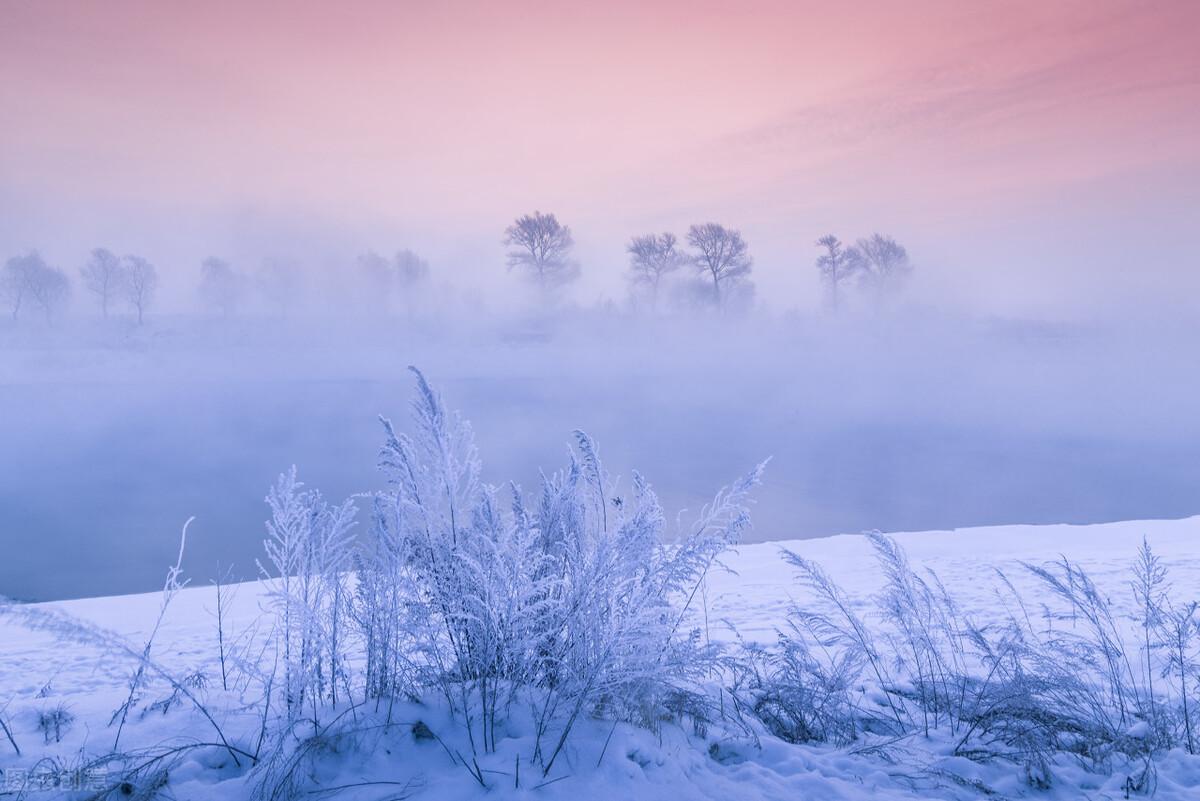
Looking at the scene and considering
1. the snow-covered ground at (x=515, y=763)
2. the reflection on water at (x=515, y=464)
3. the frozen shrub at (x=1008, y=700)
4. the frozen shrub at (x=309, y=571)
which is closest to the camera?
the snow-covered ground at (x=515, y=763)

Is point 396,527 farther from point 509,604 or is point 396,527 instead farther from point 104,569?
point 104,569

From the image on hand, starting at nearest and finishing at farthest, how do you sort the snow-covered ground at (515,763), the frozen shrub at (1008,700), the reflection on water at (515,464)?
the snow-covered ground at (515,763) → the frozen shrub at (1008,700) → the reflection on water at (515,464)

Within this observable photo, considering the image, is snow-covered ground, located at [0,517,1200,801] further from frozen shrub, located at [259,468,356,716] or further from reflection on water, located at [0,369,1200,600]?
reflection on water, located at [0,369,1200,600]

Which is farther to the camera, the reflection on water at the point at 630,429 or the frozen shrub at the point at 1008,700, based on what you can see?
the reflection on water at the point at 630,429

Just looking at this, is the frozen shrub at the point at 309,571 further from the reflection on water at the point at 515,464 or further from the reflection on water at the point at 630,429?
the reflection on water at the point at 515,464

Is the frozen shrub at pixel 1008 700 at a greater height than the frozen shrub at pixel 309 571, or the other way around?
the frozen shrub at pixel 309 571

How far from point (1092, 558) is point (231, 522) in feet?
46.0

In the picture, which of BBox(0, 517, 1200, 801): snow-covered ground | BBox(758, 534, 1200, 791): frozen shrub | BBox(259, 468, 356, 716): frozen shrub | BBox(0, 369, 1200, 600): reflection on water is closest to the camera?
BBox(0, 517, 1200, 801): snow-covered ground

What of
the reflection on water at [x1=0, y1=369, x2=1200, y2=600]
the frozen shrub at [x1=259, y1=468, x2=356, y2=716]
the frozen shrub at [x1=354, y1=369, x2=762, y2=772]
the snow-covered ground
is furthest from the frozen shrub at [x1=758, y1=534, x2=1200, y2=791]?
the reflection on water at [x1=0, y1=369, x2=1200, y2=600]

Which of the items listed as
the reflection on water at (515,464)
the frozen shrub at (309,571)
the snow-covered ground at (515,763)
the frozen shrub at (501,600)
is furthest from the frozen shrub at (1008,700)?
the reflection on water at (515,464)

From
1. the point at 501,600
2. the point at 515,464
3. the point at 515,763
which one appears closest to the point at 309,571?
the point at 501,600

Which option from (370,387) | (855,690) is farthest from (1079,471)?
(370,387)

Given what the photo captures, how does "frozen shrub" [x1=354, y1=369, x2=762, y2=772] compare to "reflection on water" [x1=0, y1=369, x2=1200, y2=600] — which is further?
"reflection on water" [x1=0, y1=369, x2=1200, y2=600]

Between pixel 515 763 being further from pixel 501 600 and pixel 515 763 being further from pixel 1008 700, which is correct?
pixel 1008 700
